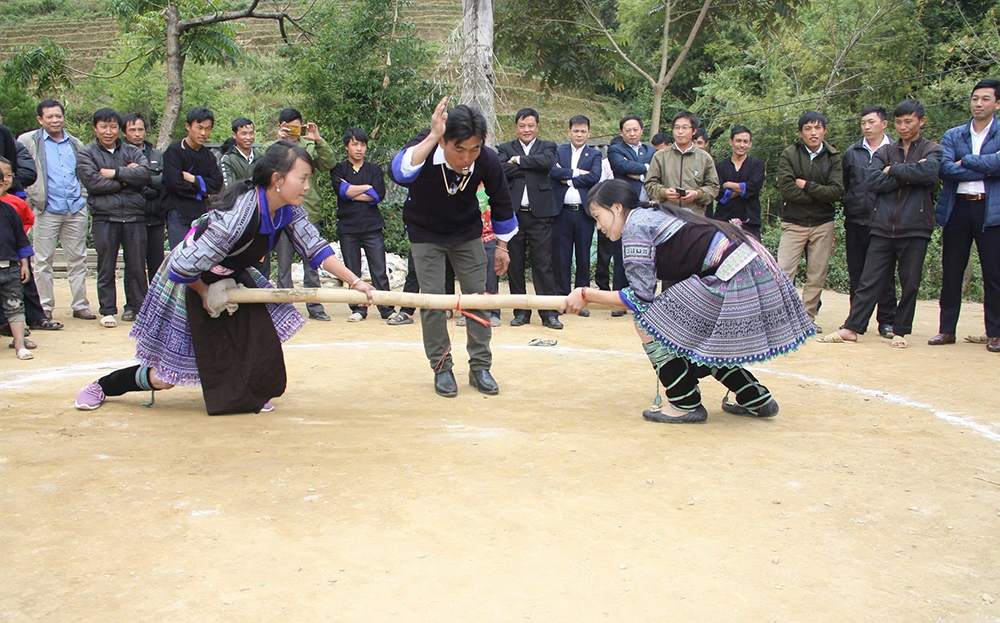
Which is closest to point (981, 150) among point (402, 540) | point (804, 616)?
point (804, 616)

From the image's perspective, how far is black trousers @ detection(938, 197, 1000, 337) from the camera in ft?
22.3

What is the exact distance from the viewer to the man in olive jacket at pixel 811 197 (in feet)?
25.3

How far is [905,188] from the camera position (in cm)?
707

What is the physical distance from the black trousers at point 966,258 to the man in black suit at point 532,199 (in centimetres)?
345

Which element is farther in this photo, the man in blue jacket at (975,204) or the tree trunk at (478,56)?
the tree trunk at (478,56)

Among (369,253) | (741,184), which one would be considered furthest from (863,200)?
(369,253)

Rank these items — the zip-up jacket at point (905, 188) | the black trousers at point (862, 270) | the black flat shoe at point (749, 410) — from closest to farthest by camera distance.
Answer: the black flat shoe at point (749, 410)
the zip-up jacket at point (905, 188)
the black trousers at point (862, 270)

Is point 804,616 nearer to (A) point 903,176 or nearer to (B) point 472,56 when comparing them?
(A) point 903,176

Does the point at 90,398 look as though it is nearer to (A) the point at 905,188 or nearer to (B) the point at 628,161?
(B) the point at 628,161

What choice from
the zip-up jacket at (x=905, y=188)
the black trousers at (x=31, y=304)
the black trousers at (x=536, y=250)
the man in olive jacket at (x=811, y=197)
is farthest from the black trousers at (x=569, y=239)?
the black trousers at (x=31, y=304)

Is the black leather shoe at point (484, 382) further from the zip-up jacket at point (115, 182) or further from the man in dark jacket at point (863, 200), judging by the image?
the zip-up jacket at point (115, 182)

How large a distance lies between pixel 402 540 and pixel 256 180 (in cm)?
228

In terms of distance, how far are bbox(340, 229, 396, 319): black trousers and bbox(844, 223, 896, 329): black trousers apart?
15.0 feet

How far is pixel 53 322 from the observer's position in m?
7.63
